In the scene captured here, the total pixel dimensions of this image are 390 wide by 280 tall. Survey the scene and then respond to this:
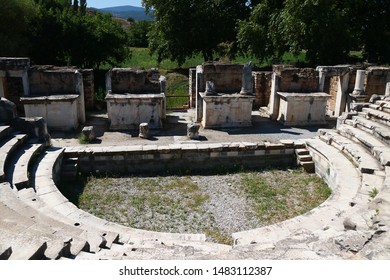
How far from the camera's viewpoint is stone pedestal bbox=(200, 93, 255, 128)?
14.5 metres

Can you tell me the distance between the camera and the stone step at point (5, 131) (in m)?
10.1

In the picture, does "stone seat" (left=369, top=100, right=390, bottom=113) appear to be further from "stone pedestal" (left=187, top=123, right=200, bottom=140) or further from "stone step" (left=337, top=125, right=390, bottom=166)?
"stone pedestal" (left=187, top=123, right=200, bottom=140)

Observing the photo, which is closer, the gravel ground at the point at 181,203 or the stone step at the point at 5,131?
the gravel ground at the point at 181,203

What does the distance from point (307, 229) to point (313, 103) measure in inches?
361

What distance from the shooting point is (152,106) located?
14.2 m

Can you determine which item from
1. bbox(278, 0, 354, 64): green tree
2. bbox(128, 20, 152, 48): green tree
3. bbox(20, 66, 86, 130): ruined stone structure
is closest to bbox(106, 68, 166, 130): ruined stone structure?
bbox(20, 66, 86, 130): ruined stone structure

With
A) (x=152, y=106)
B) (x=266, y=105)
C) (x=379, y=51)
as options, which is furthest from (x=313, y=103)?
(x=379, y=51)

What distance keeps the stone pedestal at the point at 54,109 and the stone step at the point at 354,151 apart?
8981 millimetres

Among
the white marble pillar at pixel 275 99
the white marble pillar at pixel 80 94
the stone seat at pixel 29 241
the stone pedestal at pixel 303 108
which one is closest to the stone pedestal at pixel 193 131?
the stone pedestal at pixel 303 108

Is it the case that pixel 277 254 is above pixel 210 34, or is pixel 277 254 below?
below

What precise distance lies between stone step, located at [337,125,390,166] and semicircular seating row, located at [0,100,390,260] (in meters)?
0.02

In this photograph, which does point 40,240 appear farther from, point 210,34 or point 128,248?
point 210,34

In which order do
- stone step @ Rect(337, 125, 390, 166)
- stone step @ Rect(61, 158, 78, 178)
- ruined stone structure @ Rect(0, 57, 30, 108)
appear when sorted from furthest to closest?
ruined stone structure @ Rect(0, 57, 30, 108)
stone step @ Rect(61, 158, 78, 178)
stone step @ Rect(337, 125, 390, 166)

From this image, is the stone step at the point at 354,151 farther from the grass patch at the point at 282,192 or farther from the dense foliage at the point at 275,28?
the dense foliage at the point at 275,28
